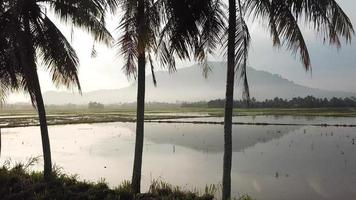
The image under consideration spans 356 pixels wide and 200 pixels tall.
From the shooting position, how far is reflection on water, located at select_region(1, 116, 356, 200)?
15281 mm

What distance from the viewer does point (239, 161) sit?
2095 cm

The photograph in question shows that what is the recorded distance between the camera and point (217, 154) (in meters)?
23.8

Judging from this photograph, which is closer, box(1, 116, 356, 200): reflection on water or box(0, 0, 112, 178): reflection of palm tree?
box(0, 0, 112, 178): reflection of palm tree

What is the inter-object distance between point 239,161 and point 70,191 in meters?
10.5

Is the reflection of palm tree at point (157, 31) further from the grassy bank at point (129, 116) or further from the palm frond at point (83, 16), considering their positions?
the grassy bank at point (129, 116)

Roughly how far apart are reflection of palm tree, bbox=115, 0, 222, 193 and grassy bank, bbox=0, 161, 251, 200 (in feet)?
2.52

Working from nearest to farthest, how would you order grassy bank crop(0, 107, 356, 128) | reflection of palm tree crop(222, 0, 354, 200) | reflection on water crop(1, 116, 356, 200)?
reflection of palm tree crop(222, 0, 354, 200) < reflection on water crop(1, 116, 356, 200) < grassy bank crop(0, 107, 356, 128)

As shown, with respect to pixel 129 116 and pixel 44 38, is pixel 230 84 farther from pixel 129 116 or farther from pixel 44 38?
pixel 129 116

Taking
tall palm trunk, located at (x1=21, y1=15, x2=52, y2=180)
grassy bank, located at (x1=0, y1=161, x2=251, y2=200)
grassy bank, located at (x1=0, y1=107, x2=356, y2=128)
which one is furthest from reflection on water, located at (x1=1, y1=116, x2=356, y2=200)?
grassy bank, located at (x1=0, y1=107, x2=356, y2=128)

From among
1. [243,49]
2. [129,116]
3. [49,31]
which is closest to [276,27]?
[243,49]

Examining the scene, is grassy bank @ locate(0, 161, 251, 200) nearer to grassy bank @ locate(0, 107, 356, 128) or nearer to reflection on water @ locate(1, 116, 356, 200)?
reflection on water @ locate(1, 116, 356, 200)

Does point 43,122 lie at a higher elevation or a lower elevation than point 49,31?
lower

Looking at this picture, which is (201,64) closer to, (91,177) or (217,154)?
(91,177)

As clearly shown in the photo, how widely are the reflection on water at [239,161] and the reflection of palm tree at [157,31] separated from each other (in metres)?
4.71
